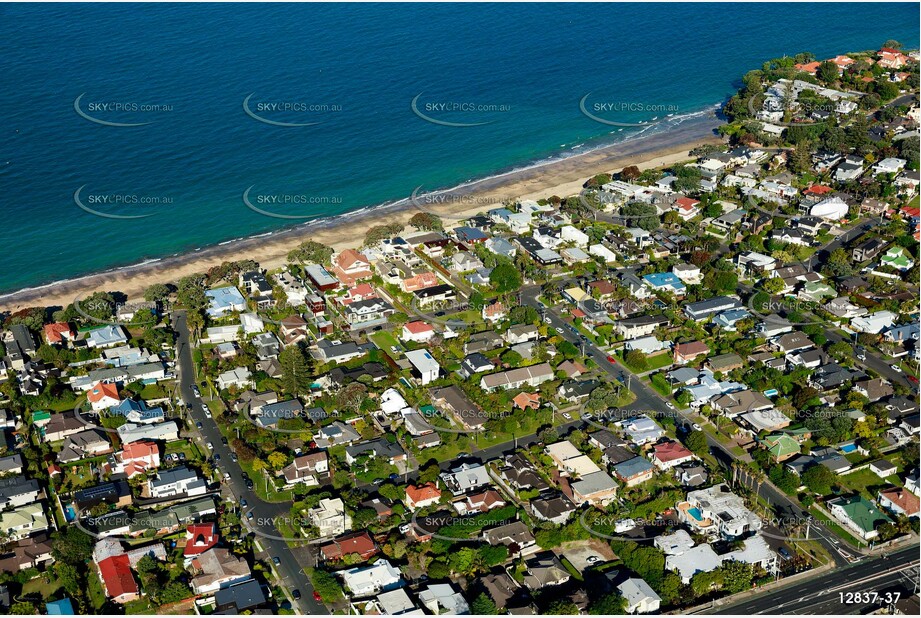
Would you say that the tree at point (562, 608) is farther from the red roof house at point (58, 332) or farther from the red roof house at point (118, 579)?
the red roof house at point (58, 332)

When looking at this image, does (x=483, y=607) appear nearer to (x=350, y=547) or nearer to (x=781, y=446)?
(x=350, y=547)

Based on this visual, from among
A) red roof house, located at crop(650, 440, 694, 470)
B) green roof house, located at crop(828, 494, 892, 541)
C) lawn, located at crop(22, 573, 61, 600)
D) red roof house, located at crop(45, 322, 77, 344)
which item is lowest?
green roof house, located at crop(828, 494, 892, 541)

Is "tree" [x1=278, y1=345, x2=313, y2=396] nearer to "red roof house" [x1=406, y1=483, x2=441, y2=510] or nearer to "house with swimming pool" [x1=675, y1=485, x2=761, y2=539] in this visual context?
"red roof house" [x1=406, y1=483, x2=441, y2=510]

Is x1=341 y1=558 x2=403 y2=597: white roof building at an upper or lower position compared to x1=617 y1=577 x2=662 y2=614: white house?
upper

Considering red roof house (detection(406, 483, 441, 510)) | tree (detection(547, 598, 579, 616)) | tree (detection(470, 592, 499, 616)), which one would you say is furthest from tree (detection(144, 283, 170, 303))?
tree (detection(547, 598, 579, 616))

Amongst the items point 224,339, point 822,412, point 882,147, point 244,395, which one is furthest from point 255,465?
point 882,147

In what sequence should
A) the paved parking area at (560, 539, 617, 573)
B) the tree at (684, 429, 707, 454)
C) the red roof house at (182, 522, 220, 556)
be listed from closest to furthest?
the paved parking area at (560, 539, 617, 573) → the red roof house at (182, 522, 220, 556) → the tree at (684, 429, 707, 454)
